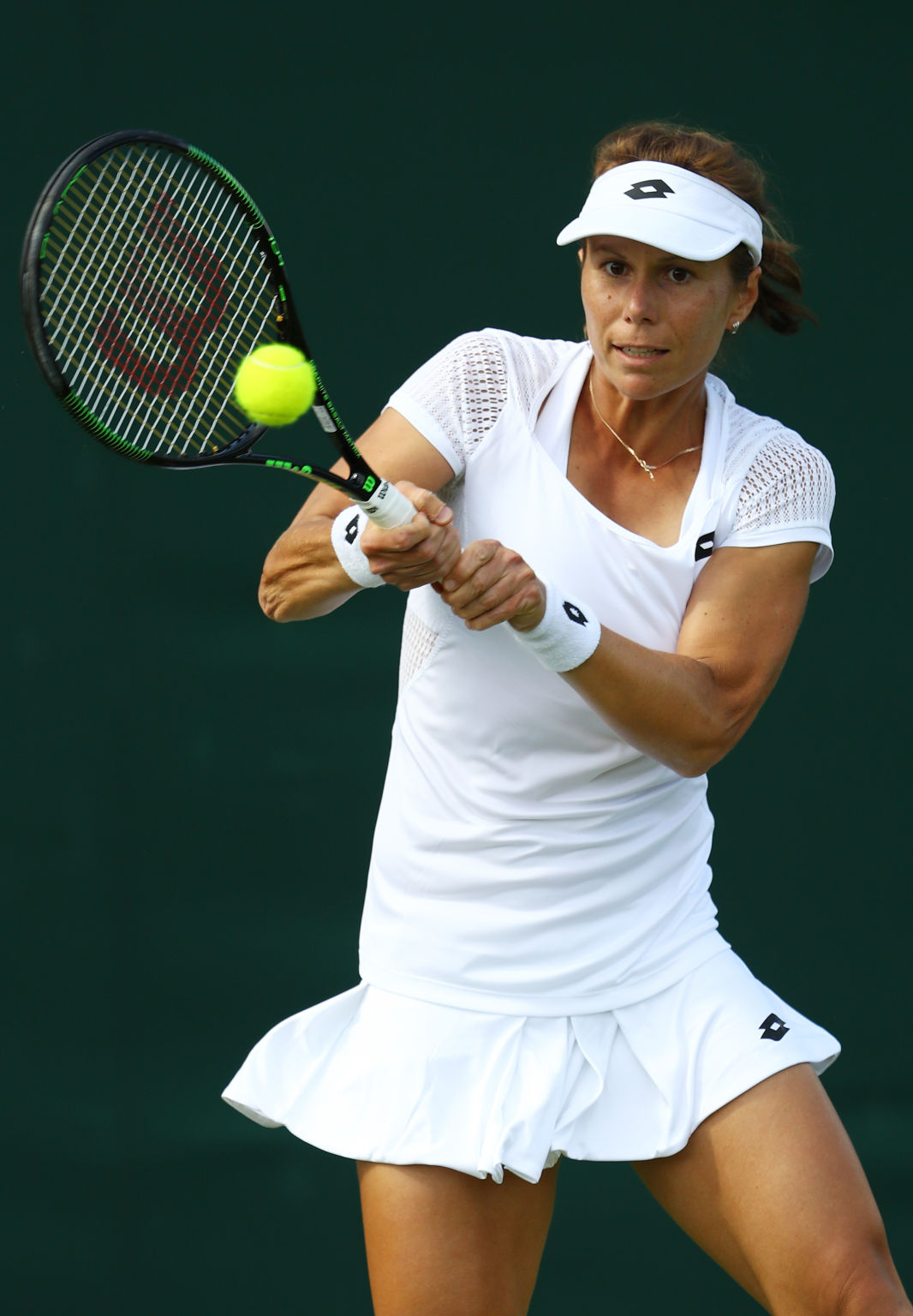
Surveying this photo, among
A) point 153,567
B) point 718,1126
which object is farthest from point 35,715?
point 718,1126

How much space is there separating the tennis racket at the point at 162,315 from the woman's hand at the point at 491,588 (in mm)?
80

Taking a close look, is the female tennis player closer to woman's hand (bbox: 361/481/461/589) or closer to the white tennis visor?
the white tennis visor

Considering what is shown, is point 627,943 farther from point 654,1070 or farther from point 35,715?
point 35,715

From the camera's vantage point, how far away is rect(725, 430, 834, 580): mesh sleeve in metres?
2.01

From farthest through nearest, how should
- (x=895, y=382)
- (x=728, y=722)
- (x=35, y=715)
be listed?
(x=895, y=382) → (x=35, y=715) → (x=728, y=722)

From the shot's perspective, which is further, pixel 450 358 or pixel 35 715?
pixel 35 715

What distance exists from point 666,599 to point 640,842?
0.28 metres

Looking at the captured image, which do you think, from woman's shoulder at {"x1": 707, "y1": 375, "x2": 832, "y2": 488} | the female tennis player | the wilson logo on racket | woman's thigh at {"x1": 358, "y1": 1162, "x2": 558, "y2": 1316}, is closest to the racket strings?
the wilson logo on racket

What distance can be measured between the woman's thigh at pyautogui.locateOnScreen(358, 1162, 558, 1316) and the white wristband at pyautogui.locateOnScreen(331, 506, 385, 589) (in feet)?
2.20

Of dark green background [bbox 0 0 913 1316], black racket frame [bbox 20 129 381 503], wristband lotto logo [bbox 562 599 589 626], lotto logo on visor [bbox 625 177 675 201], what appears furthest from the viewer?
dark green background [bbox 0 0 913 1316]

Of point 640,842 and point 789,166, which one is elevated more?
point 789,166

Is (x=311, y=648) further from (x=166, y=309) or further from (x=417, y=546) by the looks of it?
(x=417, y=546)

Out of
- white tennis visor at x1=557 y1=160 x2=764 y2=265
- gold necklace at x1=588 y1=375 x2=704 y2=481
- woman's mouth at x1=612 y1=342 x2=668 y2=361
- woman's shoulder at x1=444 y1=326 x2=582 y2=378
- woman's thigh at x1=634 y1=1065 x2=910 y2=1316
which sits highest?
white tennis visor at x1=557 y1=160 x2=764 y2=265

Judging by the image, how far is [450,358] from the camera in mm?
1997
